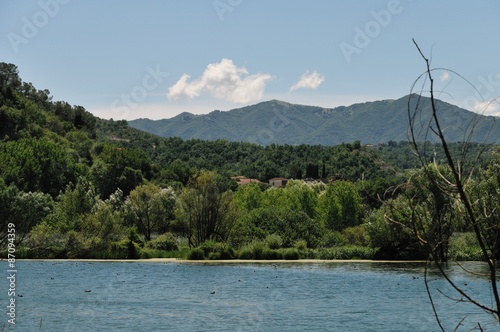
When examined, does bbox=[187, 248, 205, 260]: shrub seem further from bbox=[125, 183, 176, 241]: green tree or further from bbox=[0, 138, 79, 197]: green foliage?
bbox=[0, 138, 79, 197]: green foliage

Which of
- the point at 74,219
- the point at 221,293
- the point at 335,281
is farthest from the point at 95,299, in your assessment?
the point at 74,219

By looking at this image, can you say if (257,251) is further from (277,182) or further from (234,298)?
(277,182)

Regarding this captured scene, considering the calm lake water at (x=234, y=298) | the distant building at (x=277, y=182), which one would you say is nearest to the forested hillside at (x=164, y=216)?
the calm lake water at (x=234, y=298)

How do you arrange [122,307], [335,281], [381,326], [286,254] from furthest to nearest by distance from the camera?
[286,254]
[335,281]
[122,307]
[381,326]

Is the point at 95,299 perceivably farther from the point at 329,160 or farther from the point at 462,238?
the point at 329,160

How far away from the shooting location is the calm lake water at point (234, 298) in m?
28.6

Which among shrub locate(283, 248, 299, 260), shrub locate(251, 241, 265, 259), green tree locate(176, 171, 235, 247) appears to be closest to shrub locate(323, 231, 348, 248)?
shrub locate(283, 248, 299, 260)

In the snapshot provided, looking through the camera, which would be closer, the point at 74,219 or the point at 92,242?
the point at 92,242

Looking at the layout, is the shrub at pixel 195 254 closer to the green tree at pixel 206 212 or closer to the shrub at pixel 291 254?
the green tree at pixel 206 212

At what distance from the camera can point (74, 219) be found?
7019 centimetres

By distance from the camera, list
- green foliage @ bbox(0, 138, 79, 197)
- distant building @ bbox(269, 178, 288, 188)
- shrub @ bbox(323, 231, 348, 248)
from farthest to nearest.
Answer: distant building @ bbox(269, 178, 288, 188)
green foliage @ bbox(0, 138, 79, 197)
shrub @ bbox(323, 231, 348, 248)

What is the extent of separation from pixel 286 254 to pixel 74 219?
22559mm

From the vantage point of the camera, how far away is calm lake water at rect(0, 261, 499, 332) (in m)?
28.6

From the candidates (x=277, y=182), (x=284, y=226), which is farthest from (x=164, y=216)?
(x=277, y=182)
